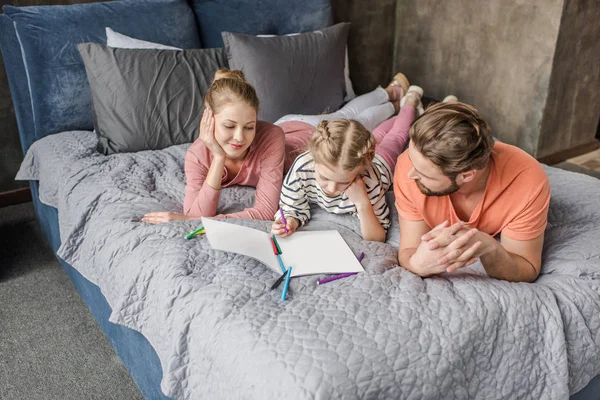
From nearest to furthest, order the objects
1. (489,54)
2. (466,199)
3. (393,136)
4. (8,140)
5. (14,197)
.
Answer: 1. (466,199)
2. (393,136)
3. (8,140)
4. (14,197)
5. (489,54)

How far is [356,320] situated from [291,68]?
152cm

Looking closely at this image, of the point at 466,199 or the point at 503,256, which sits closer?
the point at 503,256

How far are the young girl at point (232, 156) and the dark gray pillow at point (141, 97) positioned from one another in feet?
1.07

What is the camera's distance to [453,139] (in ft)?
4.20

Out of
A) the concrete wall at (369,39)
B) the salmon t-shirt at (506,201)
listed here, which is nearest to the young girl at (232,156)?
the salmon t-shirt at (506,201)

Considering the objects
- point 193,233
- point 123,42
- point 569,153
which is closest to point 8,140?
point 123,42

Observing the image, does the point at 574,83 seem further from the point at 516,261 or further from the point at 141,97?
the point at 141,97

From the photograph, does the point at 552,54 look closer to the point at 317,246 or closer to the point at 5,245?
the point at 317,246

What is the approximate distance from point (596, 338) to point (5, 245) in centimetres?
228

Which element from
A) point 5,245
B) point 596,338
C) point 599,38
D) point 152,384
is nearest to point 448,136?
point 596,338

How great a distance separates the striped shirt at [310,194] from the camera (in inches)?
68.7

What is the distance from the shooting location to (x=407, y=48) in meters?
3.58

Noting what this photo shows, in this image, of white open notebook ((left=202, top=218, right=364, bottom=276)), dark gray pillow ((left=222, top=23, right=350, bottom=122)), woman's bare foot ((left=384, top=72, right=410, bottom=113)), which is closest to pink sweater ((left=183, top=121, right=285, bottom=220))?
white open notebook ((left=202, top=218, right=364, bottom=276))

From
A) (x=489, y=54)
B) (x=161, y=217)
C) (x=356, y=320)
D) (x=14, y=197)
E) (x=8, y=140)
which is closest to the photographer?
(x=356, y=320)
